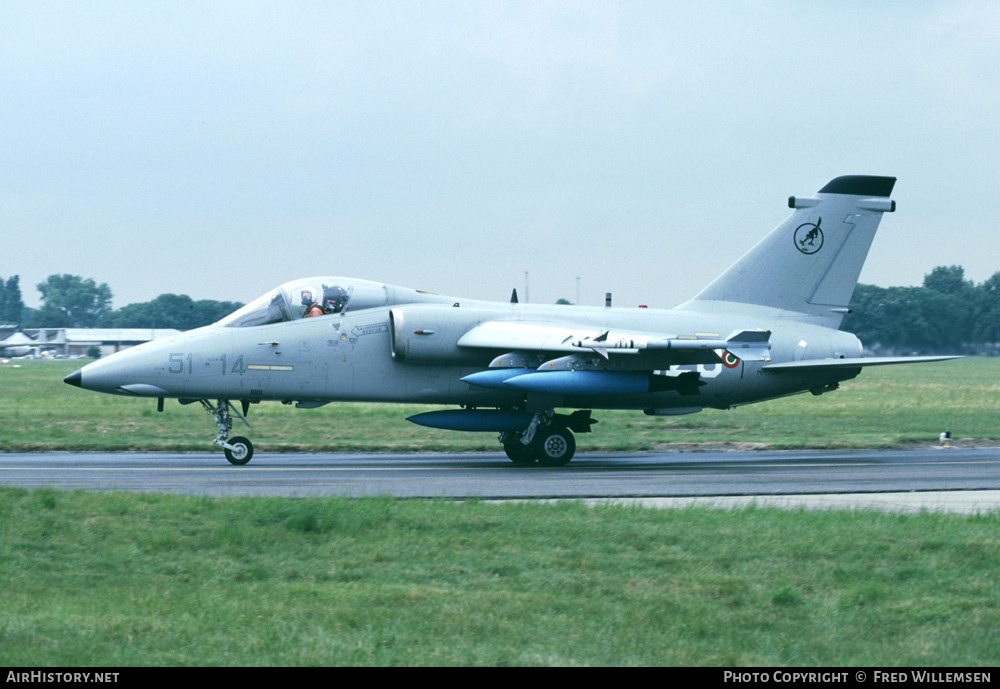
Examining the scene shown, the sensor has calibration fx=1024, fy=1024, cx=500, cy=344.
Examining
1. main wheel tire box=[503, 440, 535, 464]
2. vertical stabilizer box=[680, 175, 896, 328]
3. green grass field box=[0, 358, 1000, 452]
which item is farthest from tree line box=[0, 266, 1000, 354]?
main wheel tire box=[503, 440, 535, 464]

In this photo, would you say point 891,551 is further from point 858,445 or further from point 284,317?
point 858,445

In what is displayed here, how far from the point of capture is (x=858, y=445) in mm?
22516

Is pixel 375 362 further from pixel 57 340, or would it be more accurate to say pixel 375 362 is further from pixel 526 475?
pixel 57 340

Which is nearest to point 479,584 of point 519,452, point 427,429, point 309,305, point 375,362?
point 375,362

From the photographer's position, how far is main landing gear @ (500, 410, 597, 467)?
1856cm

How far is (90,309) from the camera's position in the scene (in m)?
112

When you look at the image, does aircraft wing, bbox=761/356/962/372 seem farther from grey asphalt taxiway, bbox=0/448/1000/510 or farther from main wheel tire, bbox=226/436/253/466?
main wheel tire, bbox=226/436/253/466

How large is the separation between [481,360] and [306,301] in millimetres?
3364

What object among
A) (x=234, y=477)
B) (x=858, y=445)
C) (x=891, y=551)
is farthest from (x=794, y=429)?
(x=891, y=551)

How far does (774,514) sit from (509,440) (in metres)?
→ 8.58

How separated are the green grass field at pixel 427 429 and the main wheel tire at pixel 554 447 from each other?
314 cm

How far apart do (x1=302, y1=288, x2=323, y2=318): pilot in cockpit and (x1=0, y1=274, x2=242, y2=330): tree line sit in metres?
35.4

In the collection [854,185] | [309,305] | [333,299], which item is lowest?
[309,305]
